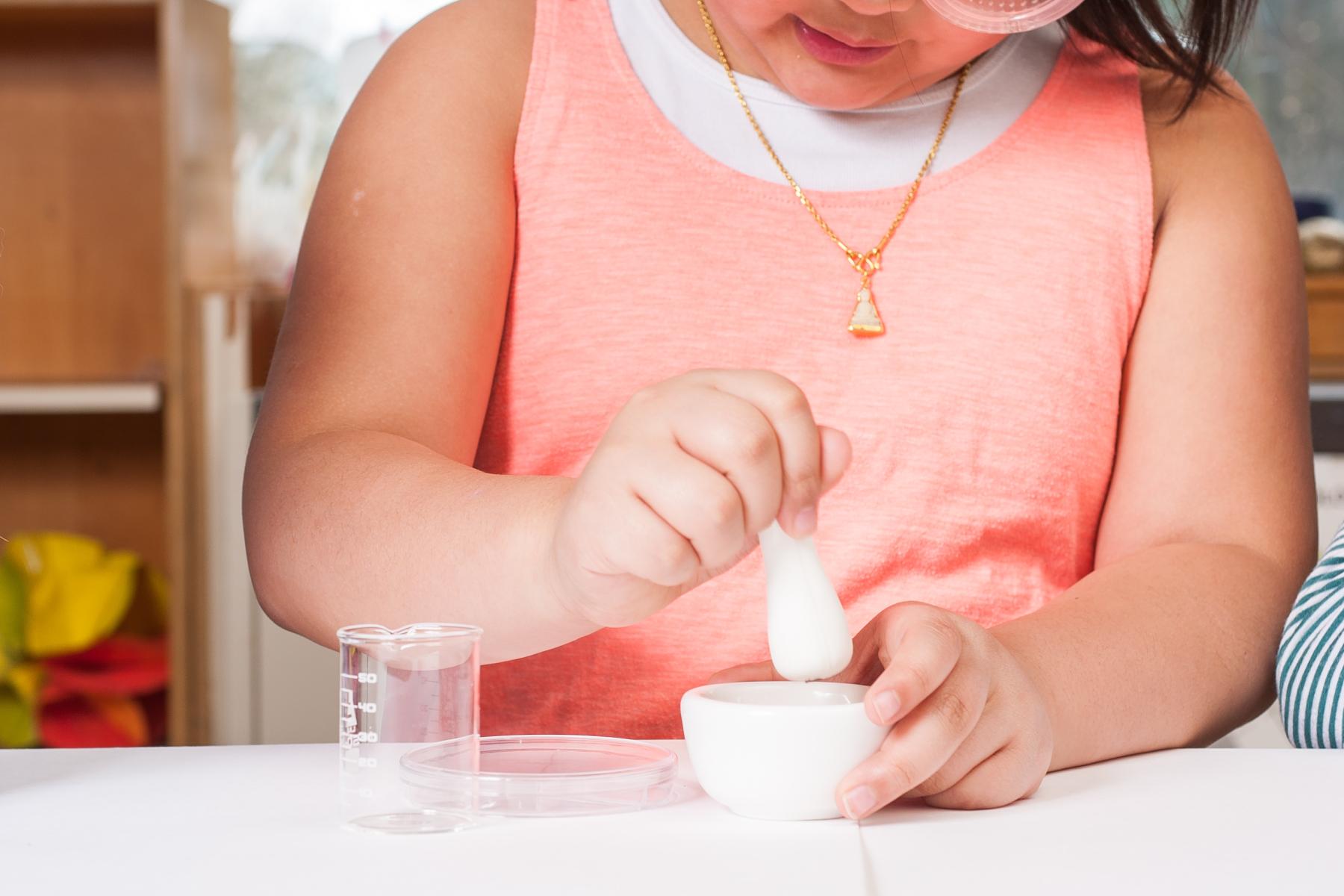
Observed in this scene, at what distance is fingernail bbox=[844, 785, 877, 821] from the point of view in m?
0.53

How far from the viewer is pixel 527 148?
936 millimetres

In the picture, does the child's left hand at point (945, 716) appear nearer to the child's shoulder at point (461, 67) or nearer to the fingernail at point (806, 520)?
the fingernail at point (806, 520)

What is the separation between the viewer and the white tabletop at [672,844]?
0.47 m

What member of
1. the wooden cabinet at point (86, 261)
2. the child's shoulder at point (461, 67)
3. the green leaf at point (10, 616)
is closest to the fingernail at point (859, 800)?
the child's shoulder at point (461, 67)

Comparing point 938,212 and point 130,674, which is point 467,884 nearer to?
point 938,212

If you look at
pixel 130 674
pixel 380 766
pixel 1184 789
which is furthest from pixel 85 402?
pixel 1184 789

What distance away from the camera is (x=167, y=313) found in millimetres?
2133

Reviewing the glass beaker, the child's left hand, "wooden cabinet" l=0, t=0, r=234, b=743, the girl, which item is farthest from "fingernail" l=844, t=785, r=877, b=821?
"wooden cabinet" l=0, t=0, r=234, b=743

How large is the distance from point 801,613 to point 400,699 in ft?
0.54

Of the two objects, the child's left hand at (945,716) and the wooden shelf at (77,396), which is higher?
the child's left hand at (945,716)

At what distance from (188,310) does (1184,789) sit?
5.98 feet

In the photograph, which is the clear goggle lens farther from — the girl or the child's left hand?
the child's left hand

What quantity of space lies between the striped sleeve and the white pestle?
12.4 inches

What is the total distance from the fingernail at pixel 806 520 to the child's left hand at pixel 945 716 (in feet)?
0.20
